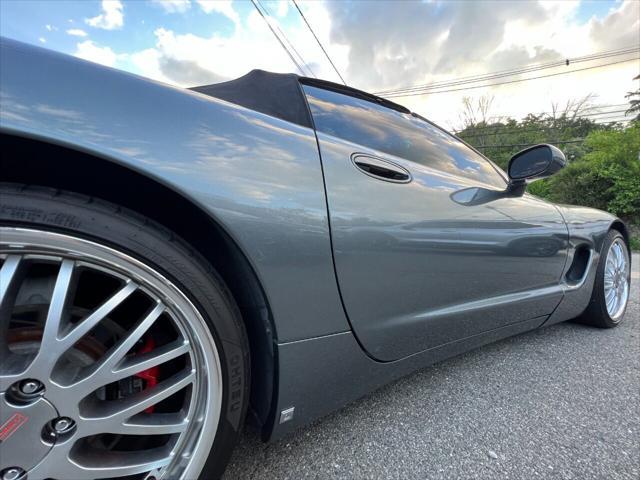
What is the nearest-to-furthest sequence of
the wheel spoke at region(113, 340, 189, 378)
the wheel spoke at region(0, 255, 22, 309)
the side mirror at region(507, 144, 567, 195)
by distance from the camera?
1. the wheel spoke at region(0, 255, 22, 309)
2. the wheel spoke at region(113, 340, 189, 378)
3. the side mirror at region(507, 144, 567, 195)

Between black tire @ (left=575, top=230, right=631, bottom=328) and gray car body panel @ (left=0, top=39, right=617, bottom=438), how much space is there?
1699mm

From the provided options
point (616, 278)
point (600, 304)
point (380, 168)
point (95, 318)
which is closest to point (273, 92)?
point (380, 168)

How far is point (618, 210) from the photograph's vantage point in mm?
8961

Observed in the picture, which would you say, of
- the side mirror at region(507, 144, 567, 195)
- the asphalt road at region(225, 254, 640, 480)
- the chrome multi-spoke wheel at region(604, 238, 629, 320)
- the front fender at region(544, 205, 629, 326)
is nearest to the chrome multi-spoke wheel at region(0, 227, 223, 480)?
the asphalt road at region(225, 254, 640, 480)

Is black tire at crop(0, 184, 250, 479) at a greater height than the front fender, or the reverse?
black tire at crop(0, 184, 250, 479)

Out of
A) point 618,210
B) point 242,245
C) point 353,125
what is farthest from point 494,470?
point 618,210

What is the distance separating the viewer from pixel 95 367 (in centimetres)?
69

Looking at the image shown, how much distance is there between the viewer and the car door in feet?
3.33

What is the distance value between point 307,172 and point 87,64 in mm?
561

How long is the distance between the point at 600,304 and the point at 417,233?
1.95m

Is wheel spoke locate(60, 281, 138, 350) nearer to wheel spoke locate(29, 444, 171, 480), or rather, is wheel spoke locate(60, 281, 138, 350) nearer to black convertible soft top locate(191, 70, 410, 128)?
wheel spoke locate(29, 444, 171, 480)

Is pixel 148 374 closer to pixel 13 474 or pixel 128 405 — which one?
pixel 128 405

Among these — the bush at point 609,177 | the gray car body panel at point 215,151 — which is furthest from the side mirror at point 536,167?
the bush at point 609,177

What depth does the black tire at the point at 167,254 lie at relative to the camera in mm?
628
